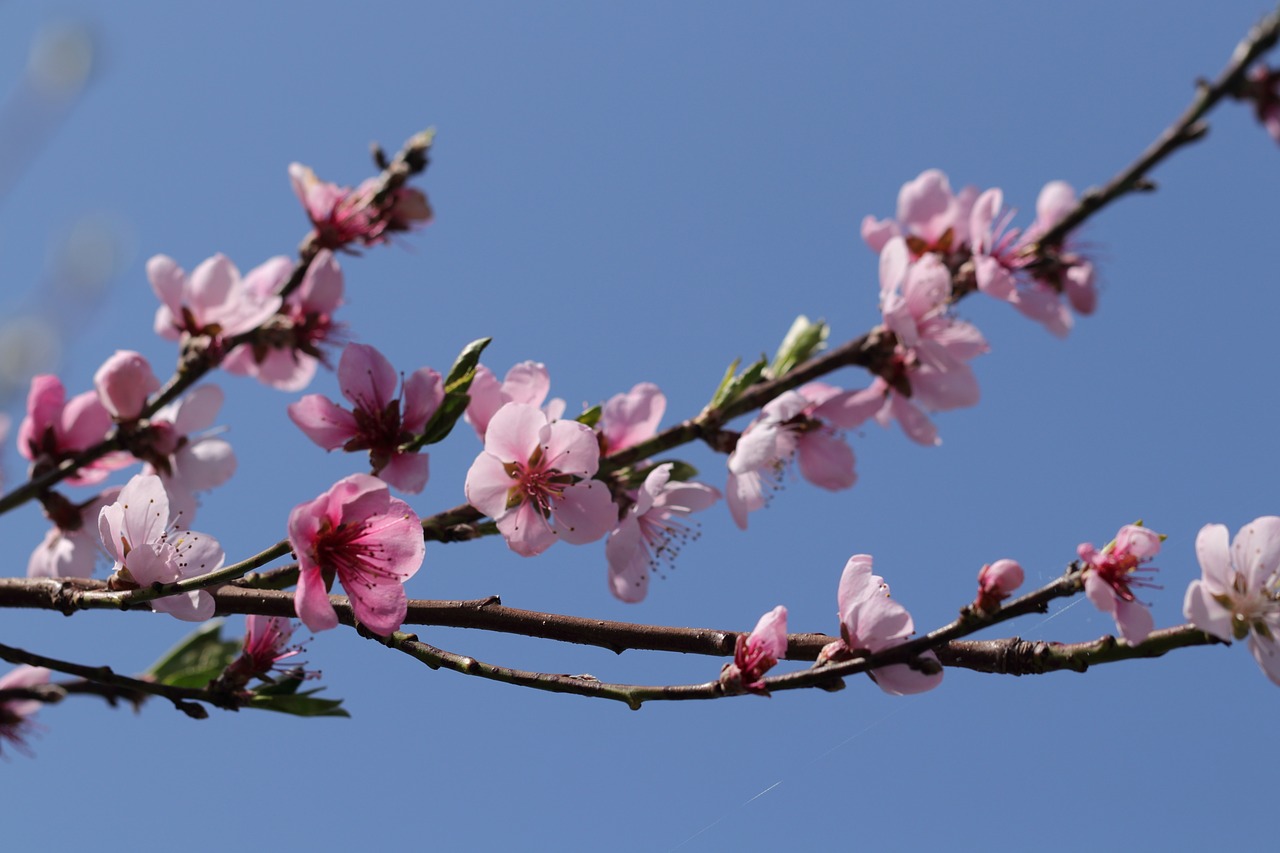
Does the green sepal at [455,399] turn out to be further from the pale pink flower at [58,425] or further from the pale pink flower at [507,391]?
the pale pink flower at [58,425]

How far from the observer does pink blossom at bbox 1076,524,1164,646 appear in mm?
1034

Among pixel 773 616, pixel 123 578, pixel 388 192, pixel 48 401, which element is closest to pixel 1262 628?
pixel 773 616

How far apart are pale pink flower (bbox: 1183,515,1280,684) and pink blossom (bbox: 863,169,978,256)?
34.9 inches

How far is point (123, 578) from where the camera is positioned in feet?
3.84

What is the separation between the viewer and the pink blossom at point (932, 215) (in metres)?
1.90

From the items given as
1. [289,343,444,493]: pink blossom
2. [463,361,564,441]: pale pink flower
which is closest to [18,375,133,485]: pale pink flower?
[289,343,444,493]: pink blossom

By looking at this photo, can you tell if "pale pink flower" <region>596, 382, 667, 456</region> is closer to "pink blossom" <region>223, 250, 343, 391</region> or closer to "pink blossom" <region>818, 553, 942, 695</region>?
"pink blossom" <region>818, 553, 942, 695</region>

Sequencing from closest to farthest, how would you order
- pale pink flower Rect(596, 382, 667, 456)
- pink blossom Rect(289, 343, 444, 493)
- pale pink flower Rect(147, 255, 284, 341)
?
pink blossom Rect(289, 343, 444, 493)
pale pink flower Rect(596, 382, 667, 456)
pale pink flower Rect(147, 255, 284, 341)

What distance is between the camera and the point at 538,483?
1.34 metres

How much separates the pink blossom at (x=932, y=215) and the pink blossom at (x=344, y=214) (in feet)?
2.63

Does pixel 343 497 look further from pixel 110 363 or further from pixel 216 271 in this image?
pixel 216 271

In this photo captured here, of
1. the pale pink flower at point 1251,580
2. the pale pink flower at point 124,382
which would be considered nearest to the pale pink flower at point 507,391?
the pale pink flower at point 124,382

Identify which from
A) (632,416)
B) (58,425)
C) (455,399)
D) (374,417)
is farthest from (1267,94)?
(58,425)

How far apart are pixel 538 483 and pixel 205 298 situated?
2.99ft
